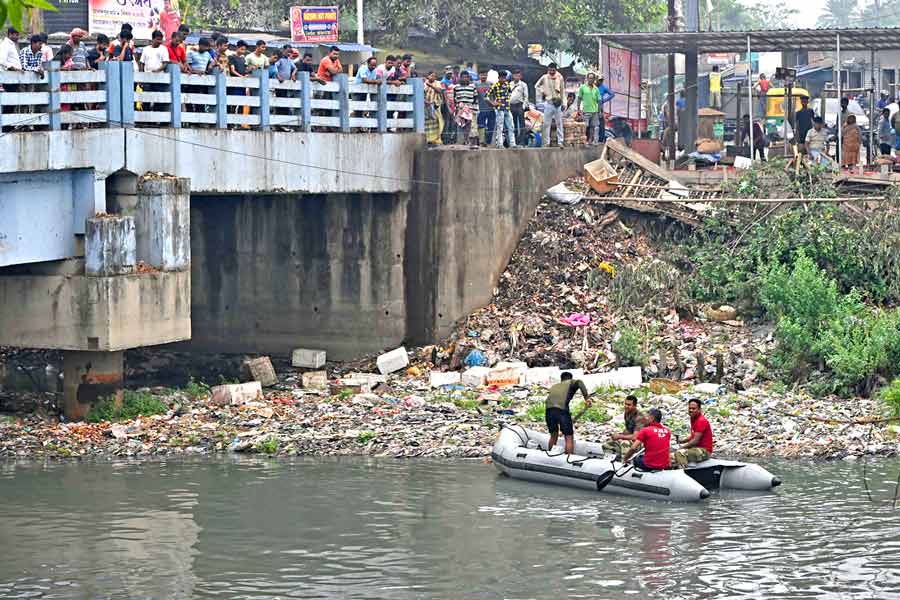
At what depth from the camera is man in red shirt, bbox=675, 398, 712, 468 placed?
1895cm

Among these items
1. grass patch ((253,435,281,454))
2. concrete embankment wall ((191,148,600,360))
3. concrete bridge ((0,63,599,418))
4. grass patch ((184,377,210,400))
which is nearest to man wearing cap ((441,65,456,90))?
concrete bridge ((0,63,599,418))

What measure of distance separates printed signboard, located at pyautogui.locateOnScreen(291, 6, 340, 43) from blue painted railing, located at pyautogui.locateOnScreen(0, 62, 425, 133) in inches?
235

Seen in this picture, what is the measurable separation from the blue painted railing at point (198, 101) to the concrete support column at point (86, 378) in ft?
11.1

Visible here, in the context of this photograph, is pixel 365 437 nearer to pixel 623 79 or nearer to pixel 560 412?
pixel 560 412

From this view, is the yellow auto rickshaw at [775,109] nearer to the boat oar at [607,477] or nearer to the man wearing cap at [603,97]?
the man wearing cap at [603,97]

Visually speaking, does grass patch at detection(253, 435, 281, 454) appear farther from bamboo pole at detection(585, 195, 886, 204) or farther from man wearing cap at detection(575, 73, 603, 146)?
man wearing cap at detection(575, 73, 603, 146)

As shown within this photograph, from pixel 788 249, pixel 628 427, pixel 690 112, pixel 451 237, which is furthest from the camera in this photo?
pixel 690 112

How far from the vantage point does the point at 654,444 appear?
18.8 m

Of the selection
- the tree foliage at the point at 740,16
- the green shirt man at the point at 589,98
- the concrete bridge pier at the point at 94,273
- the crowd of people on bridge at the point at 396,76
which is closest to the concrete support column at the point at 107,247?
the concrete bridge pier at the point at 94,273

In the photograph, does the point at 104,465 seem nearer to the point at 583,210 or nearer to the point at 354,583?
the point at 354,583

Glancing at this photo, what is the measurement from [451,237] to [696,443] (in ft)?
30.9

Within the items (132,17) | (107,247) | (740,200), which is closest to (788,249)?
(740,200)

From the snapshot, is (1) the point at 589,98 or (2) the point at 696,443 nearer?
(2) the point at 696,443

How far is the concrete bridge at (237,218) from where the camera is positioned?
2214 centimetres
